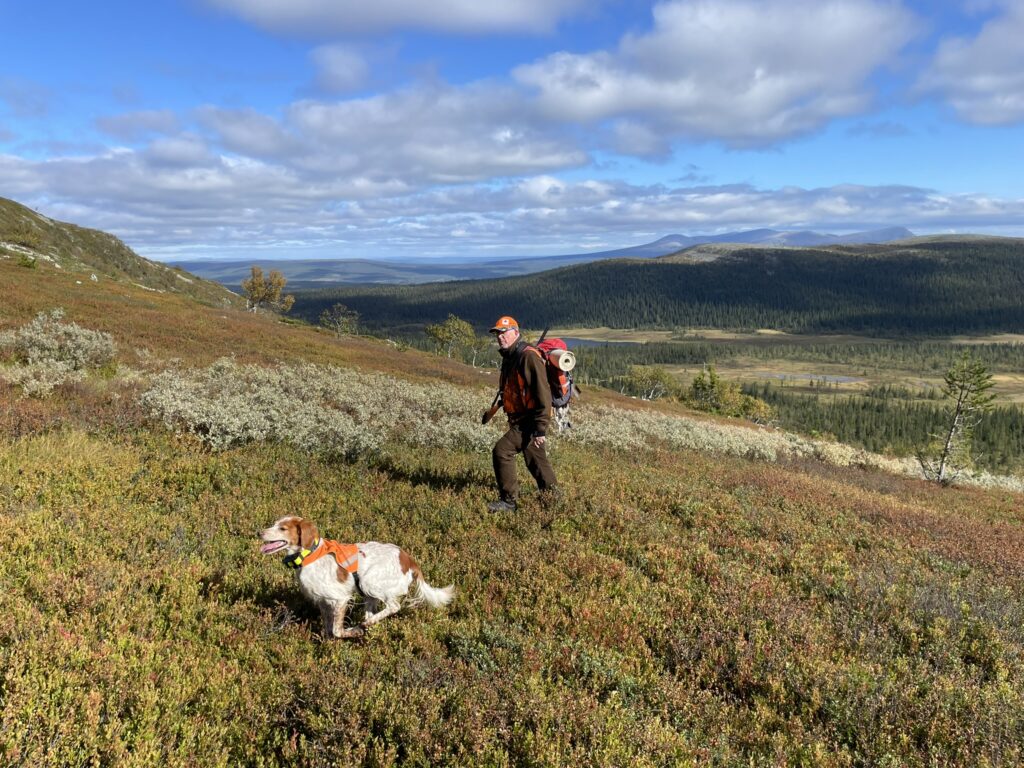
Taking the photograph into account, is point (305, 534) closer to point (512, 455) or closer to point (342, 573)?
point (342, 573)

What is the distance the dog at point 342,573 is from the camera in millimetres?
4770

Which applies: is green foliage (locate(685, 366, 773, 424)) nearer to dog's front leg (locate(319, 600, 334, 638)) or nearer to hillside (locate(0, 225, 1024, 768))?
hillside (locate(0, 225, 1024, 768))

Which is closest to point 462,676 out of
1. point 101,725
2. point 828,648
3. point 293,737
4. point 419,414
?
point 293,737

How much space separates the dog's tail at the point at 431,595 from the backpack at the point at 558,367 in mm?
3537

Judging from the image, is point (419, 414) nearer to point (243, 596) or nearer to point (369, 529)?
point (369, 529)

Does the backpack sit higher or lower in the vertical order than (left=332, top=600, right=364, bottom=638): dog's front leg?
higher

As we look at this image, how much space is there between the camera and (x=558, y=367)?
27.5ft

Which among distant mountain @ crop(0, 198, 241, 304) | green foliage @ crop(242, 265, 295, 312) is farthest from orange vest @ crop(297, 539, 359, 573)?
green foliage @ crop(242, 265, 295, 312)

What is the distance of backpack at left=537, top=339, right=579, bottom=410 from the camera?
8.34m

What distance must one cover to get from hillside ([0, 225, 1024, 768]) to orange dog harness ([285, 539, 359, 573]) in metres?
0.75

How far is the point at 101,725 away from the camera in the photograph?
371 centimetres

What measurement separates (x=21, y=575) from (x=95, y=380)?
9331 millimetres

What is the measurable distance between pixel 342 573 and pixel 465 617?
4.78 feet

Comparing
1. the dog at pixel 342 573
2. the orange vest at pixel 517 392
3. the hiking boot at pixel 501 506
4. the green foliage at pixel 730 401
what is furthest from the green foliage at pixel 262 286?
the dog at pixel 342 573
